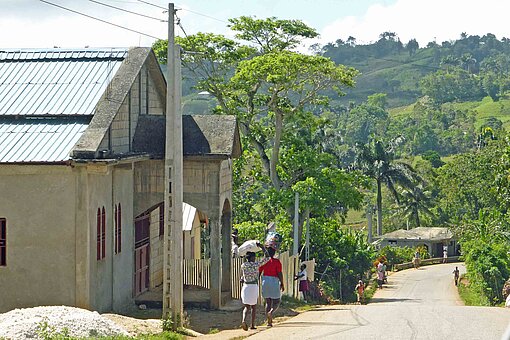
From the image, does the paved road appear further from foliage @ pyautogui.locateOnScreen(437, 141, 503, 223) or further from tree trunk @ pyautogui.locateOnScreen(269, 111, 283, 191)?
foliage @ pyautogui.locateOnScreen(437, 141, 503, 223)

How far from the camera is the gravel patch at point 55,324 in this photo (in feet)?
49.8

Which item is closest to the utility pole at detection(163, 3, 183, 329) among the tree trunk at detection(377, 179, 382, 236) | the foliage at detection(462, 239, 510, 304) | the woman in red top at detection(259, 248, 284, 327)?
the woman in red top at detection(259, 248, 284, 327)

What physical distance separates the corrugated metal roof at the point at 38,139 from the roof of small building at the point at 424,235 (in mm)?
55022

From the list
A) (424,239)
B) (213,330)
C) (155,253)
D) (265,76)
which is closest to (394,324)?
(213,330)

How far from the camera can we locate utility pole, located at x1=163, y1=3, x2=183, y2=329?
18281mm

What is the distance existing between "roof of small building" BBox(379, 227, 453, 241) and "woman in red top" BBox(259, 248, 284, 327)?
56159mm

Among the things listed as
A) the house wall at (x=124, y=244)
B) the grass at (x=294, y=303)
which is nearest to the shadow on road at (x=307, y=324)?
the house wall at (x=124, y=244)

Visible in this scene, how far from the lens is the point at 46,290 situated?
804 inches

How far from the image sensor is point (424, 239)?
75375 millimetres

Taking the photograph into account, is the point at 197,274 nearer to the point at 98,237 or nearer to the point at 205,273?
the point at 205,273

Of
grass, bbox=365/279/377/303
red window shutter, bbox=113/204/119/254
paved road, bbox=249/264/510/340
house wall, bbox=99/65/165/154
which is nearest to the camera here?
paved road, bbox=249/264/510/340

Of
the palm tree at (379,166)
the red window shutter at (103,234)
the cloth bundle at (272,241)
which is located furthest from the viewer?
the palm tree at (379,166)

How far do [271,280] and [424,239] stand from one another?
57.8 meters

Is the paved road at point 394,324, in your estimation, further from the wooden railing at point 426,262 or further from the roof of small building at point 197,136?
the wooden railing at point 426,262
